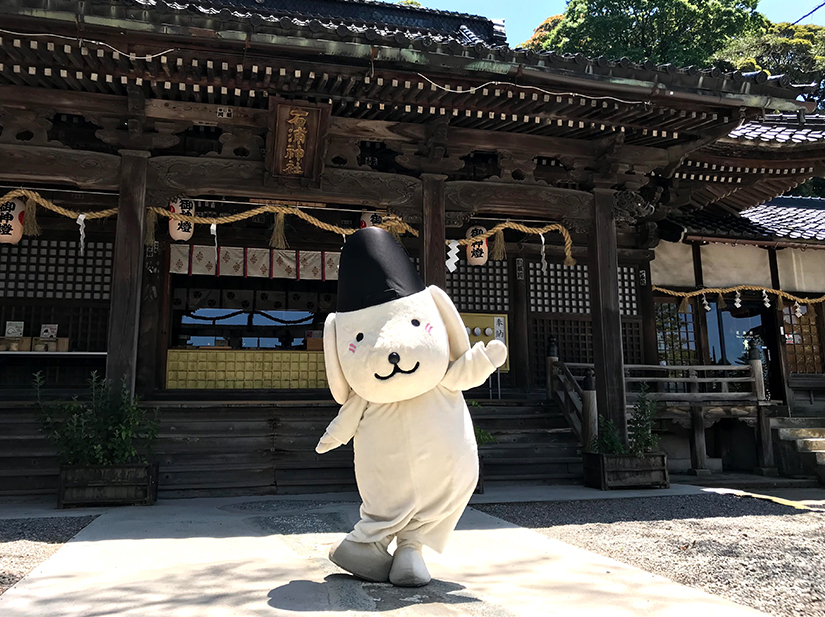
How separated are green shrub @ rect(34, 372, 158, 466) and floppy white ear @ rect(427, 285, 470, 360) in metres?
4.49

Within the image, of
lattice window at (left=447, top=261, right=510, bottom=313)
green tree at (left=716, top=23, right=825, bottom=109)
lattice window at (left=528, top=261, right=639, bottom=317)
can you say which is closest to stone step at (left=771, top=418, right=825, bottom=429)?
lattice window at (left=528, top=261, right=639, bottom=317)

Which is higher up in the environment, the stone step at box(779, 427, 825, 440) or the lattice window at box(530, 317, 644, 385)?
the lattice window at box(530, 317, 644, 385)

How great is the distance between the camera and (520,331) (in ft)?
39.3

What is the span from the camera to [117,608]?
10.3 ft

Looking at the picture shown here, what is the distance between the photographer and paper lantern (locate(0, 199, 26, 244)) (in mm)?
8656

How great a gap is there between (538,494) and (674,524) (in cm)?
195

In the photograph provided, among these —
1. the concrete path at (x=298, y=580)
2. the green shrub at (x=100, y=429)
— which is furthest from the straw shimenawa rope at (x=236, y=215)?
the concrete path at (x=298, y=580)

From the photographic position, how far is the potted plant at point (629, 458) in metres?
8.16

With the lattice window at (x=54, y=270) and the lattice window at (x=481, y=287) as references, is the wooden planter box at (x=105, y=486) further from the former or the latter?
the lattice window at (x=481, y=287)

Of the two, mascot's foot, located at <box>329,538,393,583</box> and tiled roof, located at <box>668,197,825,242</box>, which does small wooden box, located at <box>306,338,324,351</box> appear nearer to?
tiled roof, located at <box>668,197,825,242</box>

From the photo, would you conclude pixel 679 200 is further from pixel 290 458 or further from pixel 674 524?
pixel 290 458

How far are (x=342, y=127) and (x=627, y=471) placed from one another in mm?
5872

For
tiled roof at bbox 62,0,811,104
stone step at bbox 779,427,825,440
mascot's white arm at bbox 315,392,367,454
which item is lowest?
stone step at bbox 779,427,825,440

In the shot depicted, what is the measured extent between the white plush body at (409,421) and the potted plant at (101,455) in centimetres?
402
